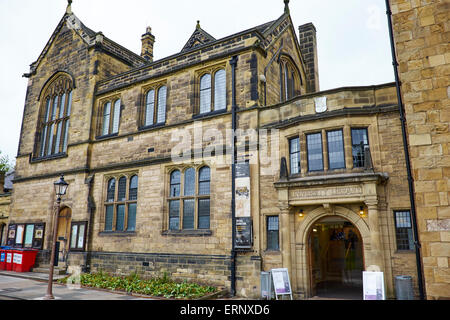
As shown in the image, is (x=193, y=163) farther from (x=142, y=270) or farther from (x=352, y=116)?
(x=352, y=116)

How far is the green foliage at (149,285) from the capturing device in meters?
11.8

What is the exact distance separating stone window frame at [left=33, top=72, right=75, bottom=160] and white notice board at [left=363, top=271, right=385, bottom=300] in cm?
1717

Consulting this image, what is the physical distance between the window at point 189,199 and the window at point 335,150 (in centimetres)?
511

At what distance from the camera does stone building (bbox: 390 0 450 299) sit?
6479 millimetres

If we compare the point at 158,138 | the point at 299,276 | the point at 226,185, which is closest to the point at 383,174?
the point at 299,276

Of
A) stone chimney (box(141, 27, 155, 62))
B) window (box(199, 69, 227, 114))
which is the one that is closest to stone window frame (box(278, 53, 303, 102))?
window (box(199, 69, 227, 114))

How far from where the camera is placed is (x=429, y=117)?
271 inches

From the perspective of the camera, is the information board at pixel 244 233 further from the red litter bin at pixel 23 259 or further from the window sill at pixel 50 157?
the red litter bin at pixel 23 259

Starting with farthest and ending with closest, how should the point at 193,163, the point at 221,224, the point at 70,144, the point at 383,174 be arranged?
the point at 70,144, the point at 193,163, the point at 221,224, the point at 383,174

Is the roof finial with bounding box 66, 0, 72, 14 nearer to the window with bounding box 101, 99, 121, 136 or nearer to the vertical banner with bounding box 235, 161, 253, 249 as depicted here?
the window with bounding box 101, 99, 121, 136

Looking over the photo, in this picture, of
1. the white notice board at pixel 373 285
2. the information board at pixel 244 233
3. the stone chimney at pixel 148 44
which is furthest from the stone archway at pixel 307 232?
the stone chimney at pixel 148 44

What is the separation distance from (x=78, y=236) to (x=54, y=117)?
8495mm
